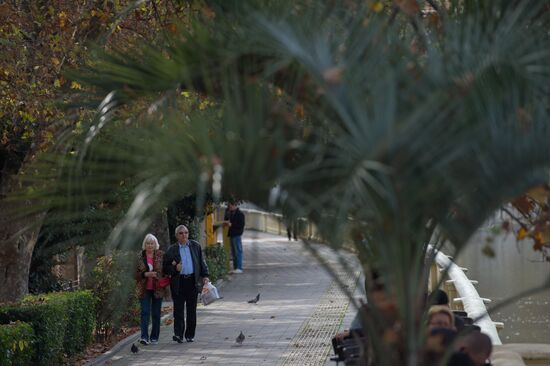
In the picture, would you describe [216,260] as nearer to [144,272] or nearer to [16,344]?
[144,272]

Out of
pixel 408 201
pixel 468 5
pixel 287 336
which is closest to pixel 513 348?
pixel 468 5

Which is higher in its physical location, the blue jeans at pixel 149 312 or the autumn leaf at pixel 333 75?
the autumn leaf at pixel 333 75

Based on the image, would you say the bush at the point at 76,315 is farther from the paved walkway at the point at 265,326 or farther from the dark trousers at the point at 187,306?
the dark trousers at the point at 187,306

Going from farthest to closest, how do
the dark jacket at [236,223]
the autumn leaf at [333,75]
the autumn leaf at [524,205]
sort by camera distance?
the dark jacket at [236,223] < the autumn leaf at [524,205] < the autumn leaf at [333,75]

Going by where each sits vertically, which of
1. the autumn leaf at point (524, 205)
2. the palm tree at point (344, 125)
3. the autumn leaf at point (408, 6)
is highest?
the autumn leaf at point (408, 6)

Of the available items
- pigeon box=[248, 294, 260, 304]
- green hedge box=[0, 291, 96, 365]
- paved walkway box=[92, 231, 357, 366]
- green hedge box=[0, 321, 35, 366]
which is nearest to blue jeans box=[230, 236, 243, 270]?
paved walkway box=[92, 231, 357, 366]

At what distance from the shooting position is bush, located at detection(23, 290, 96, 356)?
14.6 metres

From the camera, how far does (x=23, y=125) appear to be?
15.7 metres

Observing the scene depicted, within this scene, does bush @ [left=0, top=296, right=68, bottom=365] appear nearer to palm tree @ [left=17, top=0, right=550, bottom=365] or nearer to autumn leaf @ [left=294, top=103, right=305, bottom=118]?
palm tree @ [left=17, top=0, right=550, bottom=365]

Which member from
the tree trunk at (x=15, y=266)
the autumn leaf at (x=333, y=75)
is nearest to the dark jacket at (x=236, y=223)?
the tree trunk at (x=15, y=266)

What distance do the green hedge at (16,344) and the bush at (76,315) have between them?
123 centimetres

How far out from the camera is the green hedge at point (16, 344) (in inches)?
462

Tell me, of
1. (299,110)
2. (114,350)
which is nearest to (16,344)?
(114,350)

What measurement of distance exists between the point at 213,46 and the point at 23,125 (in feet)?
34.1
